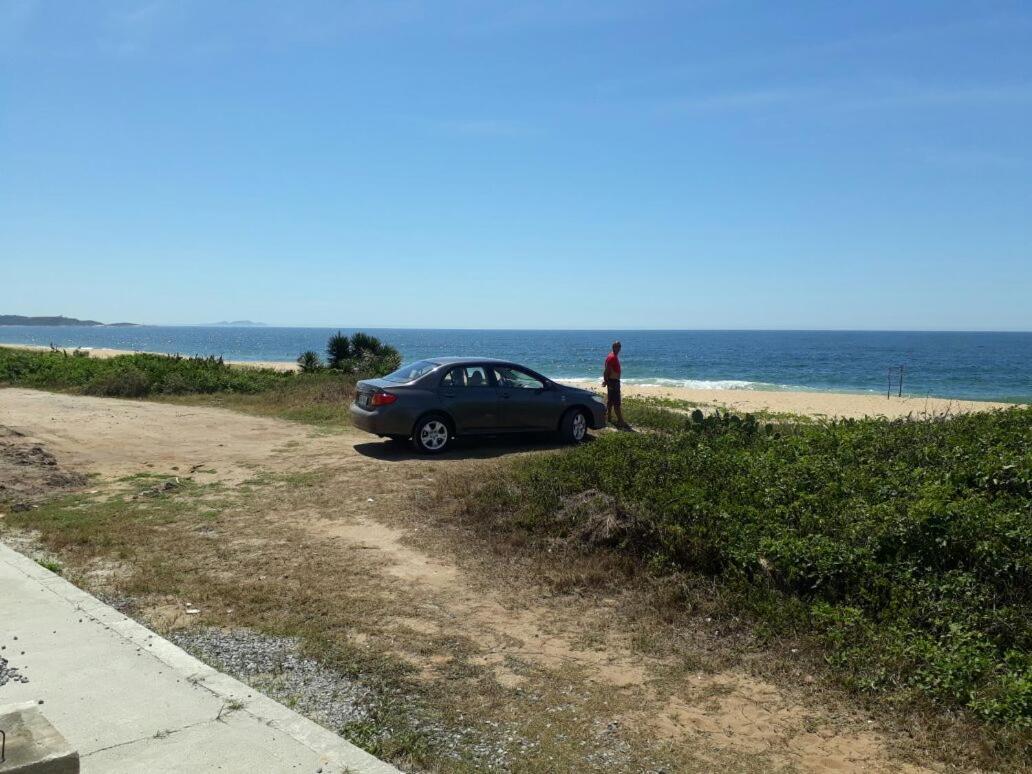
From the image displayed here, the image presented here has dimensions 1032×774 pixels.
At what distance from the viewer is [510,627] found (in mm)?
5574

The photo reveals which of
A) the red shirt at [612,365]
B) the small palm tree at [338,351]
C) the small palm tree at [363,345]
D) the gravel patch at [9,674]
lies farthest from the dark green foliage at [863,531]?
the small palm tree at [363,345]

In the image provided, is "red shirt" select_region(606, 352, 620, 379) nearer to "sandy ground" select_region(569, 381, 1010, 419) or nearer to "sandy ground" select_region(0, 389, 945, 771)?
"sandy ground" select_region(0, 389, 945, 771)

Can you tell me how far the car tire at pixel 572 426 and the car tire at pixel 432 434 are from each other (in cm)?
206

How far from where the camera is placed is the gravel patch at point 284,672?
423 cm

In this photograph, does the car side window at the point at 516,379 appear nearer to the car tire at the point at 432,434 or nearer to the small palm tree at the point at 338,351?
the car tire at the point at 432,434

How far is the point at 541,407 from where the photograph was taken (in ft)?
43.7

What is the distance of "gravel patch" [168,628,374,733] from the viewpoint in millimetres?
4230

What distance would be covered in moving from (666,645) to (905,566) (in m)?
1.84

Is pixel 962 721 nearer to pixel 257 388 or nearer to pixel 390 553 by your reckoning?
pixel 390 553

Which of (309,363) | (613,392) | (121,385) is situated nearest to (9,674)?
(613,392)

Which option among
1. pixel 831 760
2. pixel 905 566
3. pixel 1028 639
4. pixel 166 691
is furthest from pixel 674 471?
pixel 166 691

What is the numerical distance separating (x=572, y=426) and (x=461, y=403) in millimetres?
2111

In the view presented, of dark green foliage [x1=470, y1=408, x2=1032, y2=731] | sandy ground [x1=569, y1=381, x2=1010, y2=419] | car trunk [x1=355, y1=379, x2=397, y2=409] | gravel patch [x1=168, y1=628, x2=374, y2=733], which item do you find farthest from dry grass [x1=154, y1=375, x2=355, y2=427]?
sandy ground [x1=569, y1=381, x2=1010, y2=419]

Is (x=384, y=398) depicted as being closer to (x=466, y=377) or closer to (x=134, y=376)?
(x=466, y=377)
